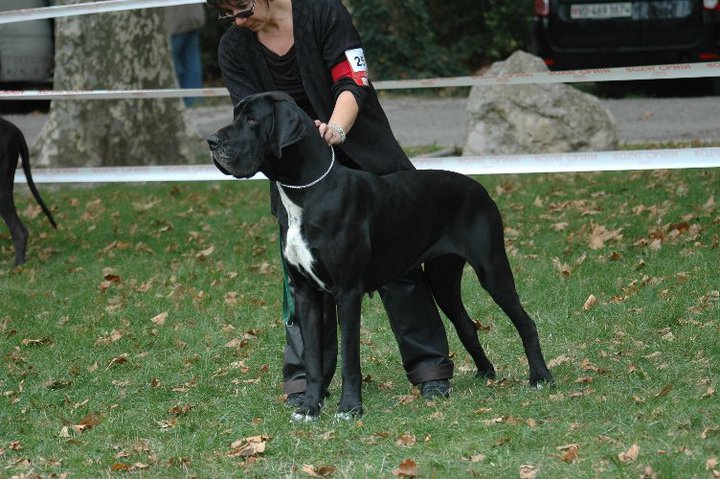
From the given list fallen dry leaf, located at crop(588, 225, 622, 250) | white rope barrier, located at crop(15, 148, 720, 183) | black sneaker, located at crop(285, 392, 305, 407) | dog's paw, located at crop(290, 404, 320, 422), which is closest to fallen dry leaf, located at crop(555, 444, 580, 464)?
dog's paw, located at crop(290, 404, 320, 422)

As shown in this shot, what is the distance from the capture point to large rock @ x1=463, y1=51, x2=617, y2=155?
11.5 meters

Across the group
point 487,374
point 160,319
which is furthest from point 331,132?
point 160,319

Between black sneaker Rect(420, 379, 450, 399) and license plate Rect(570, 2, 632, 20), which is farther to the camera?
license plate Rect(570, 2, 632, 20)

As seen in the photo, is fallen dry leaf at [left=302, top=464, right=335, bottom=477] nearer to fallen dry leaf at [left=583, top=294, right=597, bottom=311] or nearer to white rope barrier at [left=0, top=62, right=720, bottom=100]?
fallen dry leaf at [left=583, top=294, right=597, bottom=311]

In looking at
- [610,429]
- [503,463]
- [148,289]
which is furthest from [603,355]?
[148,289]

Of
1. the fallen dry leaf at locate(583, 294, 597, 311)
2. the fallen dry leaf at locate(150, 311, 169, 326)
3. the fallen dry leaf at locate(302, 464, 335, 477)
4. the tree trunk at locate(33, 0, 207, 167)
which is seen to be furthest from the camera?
the tree trunk at locate(33, 0, 207, 167)

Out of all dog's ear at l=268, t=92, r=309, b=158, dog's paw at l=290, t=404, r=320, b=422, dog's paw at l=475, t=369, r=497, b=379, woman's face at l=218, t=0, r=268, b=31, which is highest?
woman's face at l=218, t=0, r=268, b=31

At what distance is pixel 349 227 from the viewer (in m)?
4.95

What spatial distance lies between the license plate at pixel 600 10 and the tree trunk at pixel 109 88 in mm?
5309

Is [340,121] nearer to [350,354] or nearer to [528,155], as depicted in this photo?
[350,354]

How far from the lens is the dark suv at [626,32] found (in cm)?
1438

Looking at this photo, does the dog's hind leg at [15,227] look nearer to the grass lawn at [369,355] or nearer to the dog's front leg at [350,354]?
the grass lawn at [369,355]

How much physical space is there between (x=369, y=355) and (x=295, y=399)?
101 centimetres

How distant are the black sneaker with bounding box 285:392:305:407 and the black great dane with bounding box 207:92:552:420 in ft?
0.64
